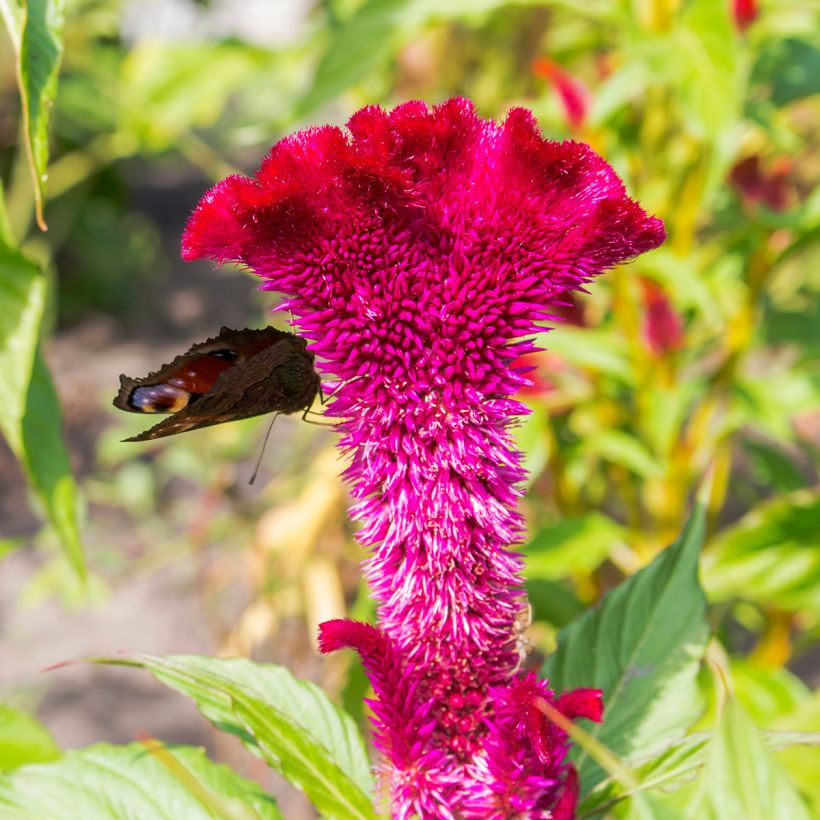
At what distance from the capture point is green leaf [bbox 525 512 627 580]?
1413mm

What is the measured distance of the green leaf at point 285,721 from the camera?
631mm

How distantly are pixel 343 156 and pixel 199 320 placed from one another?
14.7 ft

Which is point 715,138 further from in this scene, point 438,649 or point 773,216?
point 438,649

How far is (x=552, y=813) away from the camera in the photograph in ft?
2.08

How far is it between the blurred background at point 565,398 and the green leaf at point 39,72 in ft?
1.68

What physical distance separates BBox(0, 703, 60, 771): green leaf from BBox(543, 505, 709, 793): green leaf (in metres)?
0.44

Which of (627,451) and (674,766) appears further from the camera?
(627,451)

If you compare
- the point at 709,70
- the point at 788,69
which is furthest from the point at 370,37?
the point at 788,69

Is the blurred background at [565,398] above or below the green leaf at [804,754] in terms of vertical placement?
above

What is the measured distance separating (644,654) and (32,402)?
627mm

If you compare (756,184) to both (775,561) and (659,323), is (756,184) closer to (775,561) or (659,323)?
(659,323)

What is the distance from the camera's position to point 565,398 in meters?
1.53

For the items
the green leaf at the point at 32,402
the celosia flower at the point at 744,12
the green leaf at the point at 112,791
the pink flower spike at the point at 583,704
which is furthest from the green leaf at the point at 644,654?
the celosia flower at the point at 744,12

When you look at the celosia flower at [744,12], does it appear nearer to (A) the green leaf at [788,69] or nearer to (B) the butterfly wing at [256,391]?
(A) the green leaf at [788,69]
